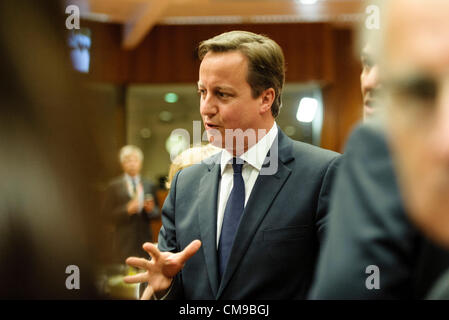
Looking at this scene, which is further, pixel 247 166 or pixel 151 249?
pixel 247 166

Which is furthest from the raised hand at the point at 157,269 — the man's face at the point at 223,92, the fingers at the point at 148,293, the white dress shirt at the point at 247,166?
the man's face at the point at 223,92

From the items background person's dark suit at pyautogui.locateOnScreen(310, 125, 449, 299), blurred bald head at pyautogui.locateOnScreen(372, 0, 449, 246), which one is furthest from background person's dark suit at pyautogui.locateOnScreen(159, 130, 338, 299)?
blurred bald head at pyautogui.locateOnScreen(372, 0, 449, 246)

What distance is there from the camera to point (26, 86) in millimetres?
284

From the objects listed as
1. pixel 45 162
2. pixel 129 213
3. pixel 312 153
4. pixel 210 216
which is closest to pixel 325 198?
pixel 312 153

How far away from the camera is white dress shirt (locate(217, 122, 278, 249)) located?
800mm

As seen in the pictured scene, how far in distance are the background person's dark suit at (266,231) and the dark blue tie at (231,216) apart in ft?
0.05

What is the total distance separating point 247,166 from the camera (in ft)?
2.66

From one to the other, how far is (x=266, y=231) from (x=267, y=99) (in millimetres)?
248

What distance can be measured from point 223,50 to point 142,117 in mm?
936

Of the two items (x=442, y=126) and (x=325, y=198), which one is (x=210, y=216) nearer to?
(x=325, y=198)

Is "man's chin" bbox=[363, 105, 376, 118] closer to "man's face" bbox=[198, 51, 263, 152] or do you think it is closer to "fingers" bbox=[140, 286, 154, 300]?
"man's face" bbox=[198, 51, 263, 152]

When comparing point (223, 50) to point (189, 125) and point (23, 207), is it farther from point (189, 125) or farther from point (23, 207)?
point (23, 207)

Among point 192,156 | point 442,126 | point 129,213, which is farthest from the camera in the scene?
point 129,213
